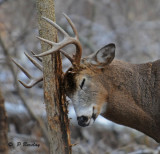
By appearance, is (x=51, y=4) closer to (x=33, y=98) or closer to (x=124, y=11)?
(x=33, y=98)

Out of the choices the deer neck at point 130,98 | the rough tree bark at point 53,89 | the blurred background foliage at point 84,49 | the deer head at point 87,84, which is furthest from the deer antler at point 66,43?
the blurred background foliage at point 84,49

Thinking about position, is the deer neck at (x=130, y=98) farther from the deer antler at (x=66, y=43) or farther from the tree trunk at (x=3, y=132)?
the tree trunk at (x=3, y=132)

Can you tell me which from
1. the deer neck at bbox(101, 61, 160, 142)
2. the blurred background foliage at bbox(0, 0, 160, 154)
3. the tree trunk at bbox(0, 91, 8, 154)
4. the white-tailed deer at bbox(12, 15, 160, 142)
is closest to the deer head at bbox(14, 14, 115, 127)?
the white-tailed deer at bbox(12, 15, 160, 142)

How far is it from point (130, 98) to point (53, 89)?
1067 millimetres

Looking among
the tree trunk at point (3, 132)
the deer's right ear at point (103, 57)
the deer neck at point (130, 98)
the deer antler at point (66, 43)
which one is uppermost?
the deer antler at point (66, 43)

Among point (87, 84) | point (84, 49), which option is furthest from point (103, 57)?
point (84, 49)

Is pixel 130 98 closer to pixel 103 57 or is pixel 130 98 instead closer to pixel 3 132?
pixel 103 57

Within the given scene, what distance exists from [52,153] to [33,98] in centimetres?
525

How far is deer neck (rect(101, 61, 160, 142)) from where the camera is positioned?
4.25 m

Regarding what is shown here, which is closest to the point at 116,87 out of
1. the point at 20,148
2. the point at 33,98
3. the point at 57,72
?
the point at 57,72

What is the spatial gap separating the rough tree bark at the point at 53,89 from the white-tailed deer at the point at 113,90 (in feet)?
0.61

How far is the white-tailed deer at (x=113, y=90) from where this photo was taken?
160 inches

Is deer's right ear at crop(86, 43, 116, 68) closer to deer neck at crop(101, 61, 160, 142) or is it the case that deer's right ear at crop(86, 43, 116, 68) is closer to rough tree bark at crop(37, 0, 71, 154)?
deer neck at crop(101, 61, 160, 142)

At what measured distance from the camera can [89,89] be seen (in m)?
4.12
